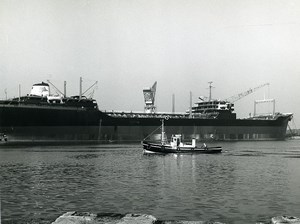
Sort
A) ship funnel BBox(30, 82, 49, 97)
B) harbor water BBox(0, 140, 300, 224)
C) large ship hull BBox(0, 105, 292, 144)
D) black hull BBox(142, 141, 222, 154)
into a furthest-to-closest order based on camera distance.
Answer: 1. ship funnel BBox(30, 82, 49, 97)
2. large ship hull BBox(0, 105, 292, 144)
3. black hull BBox(142, 141, 222, 154)
4. harbor water BBox(0, 140, 300, 224)

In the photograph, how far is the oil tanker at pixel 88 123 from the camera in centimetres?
6369

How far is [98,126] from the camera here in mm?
71375

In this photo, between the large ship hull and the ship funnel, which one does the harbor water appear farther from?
the ship funnel

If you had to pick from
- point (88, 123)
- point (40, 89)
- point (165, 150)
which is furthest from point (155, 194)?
point (40, 89)

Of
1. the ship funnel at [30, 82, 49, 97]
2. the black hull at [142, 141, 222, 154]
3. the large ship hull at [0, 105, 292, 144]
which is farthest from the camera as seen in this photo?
the ship funnel at [30, 82, 49, 97]

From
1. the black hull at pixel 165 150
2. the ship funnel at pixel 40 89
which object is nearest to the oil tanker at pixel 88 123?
the ship funnel at pixel 40 89

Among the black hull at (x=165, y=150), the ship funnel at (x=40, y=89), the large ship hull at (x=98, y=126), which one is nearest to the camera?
the black hull at (x=165, y=150)

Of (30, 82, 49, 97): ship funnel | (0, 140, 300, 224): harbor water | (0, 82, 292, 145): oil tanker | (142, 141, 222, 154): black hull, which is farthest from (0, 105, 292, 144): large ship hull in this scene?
(0, 140, 300, 224): harbor water

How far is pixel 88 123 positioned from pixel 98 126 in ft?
7.75

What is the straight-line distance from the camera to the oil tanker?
6369 centimetres

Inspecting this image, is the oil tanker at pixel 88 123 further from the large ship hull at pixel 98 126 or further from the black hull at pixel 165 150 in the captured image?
the black hull at pixel 165 150

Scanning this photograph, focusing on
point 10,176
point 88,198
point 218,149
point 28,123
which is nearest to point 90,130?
point 28,123

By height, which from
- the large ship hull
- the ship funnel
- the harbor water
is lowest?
the harbor water

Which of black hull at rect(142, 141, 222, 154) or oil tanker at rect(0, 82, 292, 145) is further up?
oil tanker at rect(0, 82, 292, 145)
